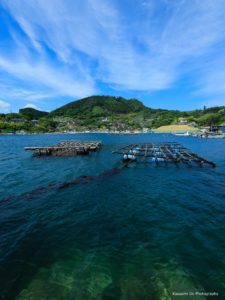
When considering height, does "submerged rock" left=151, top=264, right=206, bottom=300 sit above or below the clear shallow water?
above

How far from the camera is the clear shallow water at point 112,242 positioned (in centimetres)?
770

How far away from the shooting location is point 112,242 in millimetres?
10562

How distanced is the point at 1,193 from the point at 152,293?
55.1 feet

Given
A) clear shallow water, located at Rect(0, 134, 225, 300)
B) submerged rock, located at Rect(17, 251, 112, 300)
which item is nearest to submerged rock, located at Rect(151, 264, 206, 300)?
clear shallow water, located at Rect(0, 134, 225, 300)

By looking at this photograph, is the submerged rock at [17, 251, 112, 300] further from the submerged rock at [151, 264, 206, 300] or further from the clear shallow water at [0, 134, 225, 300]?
the submerged rock at [151, 264, 206, 300]

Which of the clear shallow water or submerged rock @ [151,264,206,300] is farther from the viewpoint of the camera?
the clear shallow water

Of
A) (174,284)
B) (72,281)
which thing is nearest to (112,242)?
(72,281)

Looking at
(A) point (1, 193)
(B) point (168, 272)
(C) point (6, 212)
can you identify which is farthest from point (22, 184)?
(B) point (168, 272)

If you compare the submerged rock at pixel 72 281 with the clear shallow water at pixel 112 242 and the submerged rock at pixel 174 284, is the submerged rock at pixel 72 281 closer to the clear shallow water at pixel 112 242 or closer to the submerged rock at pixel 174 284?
the clear shallow water at pixel 112 242

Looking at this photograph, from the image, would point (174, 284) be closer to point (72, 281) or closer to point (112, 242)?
point (112, 242)

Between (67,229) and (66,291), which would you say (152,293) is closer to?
Answer: (66,291)

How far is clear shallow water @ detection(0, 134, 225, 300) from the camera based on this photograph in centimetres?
770

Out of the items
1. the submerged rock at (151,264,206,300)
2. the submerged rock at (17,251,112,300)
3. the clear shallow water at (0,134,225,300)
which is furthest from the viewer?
the clear shallow water at (0,134,225,300)

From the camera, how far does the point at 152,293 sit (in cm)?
729
